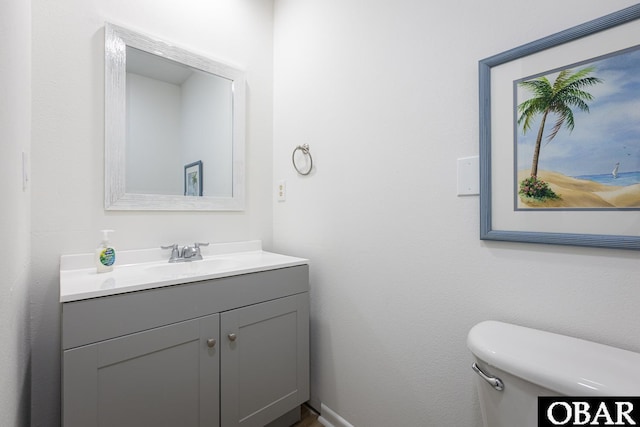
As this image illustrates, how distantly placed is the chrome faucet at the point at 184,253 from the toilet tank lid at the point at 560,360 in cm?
125

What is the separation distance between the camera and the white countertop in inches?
36.8

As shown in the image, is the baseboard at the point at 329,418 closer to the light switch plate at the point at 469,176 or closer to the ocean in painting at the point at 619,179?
the light switch plate at the point at 469,176

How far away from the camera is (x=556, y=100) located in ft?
2.65

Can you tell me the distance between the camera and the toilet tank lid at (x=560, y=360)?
577 mm

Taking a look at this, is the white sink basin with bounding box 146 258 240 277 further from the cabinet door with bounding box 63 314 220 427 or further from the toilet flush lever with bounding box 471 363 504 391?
the toilet flush lever with bounding box 471 363 504 391

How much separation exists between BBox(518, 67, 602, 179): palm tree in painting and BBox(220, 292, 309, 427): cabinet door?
113cm

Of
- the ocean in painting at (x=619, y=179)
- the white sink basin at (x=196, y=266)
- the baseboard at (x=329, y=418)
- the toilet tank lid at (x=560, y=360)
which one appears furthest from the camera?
the baseboard at (x=329, y=418)

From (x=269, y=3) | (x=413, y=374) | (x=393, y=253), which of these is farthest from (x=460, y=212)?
(x=269, y=3)

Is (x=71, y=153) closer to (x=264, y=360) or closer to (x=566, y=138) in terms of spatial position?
(x=264, y=360)

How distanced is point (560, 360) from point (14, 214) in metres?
1.44

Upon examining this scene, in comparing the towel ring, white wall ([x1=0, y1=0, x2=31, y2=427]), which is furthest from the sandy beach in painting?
white wall ([x1=0, y1=0, x2=31, y2=427])

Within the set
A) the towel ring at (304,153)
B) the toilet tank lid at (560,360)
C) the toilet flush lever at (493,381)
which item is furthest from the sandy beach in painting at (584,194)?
the towel ring at (304,153)

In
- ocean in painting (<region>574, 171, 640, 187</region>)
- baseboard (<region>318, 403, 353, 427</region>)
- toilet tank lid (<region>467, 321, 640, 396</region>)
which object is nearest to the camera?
toilet tank lid (<region>467, 321, 640, 396</region>)

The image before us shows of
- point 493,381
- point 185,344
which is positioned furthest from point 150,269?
point 493,381
